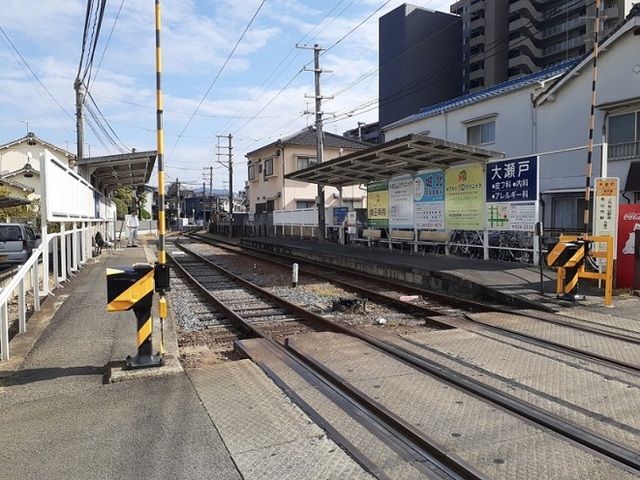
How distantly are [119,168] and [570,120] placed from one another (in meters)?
18.0

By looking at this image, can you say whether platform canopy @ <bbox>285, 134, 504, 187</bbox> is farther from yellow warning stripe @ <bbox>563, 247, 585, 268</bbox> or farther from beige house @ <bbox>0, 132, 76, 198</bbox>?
beige house @ <bbox>0, 132, 76, 198</bbox>

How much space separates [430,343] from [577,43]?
59085mm

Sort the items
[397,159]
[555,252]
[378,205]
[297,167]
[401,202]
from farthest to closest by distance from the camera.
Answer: [297,167] → [378,205] → [401,202] → [397,159] → [555,252]

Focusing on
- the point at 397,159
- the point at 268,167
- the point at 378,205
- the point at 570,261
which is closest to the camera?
the point at 570,261

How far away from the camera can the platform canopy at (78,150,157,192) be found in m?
17.6

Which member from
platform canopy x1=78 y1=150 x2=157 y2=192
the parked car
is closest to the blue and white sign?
platform canopy x1=78 y1=150 x2=157 y2=192

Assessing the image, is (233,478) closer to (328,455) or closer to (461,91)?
(328,455)

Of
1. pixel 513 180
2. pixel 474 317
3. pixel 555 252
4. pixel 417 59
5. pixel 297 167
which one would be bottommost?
pixel 474 317

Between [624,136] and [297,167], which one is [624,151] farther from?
[297,167]

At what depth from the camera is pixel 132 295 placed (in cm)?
500

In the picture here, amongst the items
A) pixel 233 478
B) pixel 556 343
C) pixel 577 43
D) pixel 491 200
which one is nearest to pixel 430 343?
pixel 556 343

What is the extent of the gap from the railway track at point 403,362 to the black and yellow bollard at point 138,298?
1.67 m

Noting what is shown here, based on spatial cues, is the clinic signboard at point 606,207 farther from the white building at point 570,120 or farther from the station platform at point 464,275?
the white building at point 570,120

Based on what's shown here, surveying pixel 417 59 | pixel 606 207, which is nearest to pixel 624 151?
pixel 606 207
